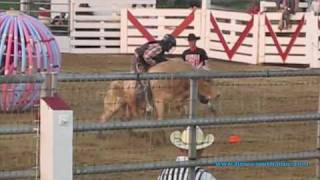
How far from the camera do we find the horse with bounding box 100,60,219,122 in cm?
951

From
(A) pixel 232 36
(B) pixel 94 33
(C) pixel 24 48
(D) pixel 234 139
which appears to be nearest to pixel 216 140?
(D) pixel 234 139

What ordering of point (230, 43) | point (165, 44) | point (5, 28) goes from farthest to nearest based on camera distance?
1. point (230, 43)
2. point (5, 28)
3. point (165, 44)

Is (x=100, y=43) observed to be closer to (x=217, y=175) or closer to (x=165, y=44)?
(x=165, y=44)

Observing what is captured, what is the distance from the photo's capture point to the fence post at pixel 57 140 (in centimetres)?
510

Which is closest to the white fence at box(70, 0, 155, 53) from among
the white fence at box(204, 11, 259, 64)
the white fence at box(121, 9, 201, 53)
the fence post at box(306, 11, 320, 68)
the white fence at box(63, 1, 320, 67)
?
the white fence at box(63, 1, 320, 67)

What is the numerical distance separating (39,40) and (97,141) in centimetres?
570

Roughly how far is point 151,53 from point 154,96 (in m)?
2.13

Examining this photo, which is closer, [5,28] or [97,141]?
[97,141]

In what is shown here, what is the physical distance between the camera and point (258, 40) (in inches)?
866

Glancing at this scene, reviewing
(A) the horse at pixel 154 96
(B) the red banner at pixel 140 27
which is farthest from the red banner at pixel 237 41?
(A) the horse at pixel 154 96

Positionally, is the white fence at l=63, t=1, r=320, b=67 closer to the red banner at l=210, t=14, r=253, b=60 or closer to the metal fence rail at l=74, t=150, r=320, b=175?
the red banner at l=210, t=14, r=253, b=60

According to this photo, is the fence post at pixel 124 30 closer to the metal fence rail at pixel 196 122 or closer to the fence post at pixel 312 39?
the fence post at pixel 312 39

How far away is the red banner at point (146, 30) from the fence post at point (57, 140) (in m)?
19.0

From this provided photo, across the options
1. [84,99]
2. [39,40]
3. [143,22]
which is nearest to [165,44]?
[39,40]
